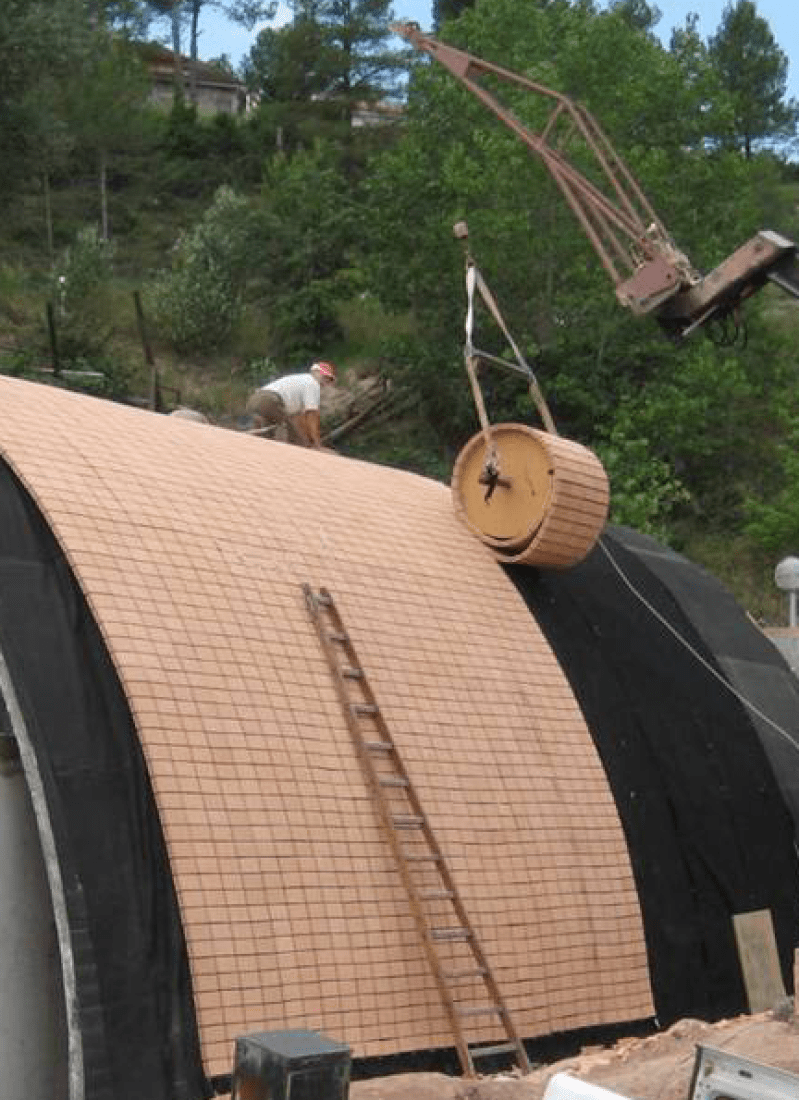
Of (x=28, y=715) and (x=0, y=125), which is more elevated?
(x=0, y=125)

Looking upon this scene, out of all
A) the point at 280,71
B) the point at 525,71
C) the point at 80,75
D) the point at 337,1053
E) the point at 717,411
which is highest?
the point at 280,71

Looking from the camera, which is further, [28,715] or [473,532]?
[473,532]

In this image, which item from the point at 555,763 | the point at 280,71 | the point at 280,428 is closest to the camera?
the point at 555,763

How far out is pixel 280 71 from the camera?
53156 mm

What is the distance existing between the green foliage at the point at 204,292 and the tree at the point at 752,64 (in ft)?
98.4

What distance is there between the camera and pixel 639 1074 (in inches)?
261

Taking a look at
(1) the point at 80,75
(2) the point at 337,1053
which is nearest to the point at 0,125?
(1) the point at 80,75

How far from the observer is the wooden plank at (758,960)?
1009 centimetres

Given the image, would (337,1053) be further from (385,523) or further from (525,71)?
(525,71)

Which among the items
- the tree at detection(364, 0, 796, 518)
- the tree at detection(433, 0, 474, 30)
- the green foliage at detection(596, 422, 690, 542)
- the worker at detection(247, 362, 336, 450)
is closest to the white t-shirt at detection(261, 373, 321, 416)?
the worker at detection(247, 362, 336, 450)

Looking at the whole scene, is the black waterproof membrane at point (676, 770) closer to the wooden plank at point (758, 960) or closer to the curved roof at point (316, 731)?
the wooden plank at point (758, 960)

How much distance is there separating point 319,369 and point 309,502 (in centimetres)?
363

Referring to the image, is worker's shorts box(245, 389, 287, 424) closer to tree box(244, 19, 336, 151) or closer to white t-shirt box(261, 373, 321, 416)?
white t-shirt box(261, 373, 321, 416)

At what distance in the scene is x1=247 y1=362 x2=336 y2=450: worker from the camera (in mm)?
12641
